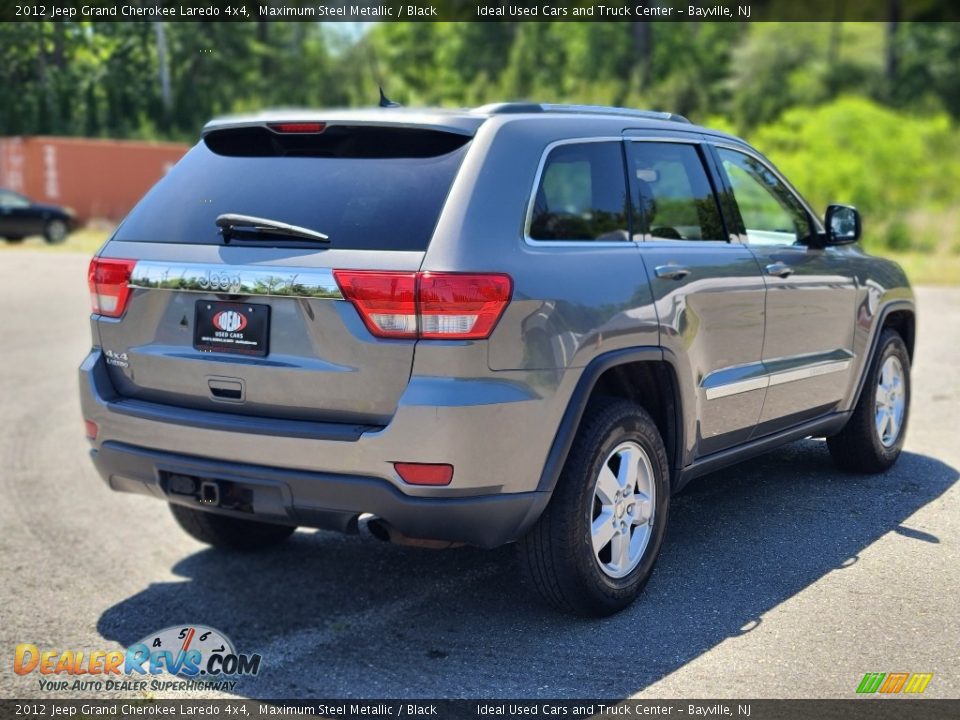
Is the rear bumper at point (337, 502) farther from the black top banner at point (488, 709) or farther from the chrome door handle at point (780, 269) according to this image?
the chrome door handle at point (780, 269)

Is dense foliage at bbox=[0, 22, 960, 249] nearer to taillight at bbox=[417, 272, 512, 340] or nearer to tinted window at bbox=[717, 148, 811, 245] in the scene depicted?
tinted window at bbox=[717, 148, 811, 245]

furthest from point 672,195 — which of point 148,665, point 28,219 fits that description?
point 28,219

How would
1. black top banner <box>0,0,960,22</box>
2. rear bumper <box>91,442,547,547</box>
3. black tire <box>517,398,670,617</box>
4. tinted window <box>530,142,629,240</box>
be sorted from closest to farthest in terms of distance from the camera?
rear bumper <box>91,442,547,547</box>
black tire <box>517,398,670,617</box>
tinted window <box>530,142,629,240</box>
black top banner <box>0,0,960,22</box>

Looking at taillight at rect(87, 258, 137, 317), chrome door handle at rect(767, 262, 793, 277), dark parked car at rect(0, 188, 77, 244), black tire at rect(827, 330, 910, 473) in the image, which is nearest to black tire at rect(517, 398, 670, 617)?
chrome door handle at rect(767, 262, 793, 277)

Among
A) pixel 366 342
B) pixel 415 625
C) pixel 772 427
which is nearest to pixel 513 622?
pixel 415 625

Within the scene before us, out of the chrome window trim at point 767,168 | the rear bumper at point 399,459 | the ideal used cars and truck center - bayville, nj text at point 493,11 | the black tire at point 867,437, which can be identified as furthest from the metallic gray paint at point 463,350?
the ideal used cars and truck center - bayville, nj text at point 493,11

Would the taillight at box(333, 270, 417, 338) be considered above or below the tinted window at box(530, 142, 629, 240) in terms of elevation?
below

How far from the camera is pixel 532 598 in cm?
467

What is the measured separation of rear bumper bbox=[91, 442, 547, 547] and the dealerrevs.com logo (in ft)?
1.92

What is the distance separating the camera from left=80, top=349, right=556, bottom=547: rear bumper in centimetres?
373

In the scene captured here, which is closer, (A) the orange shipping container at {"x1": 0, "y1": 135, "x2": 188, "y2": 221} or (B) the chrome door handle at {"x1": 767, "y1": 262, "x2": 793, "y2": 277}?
(B) the chrome door handle at {"x1": 767, "y1": 262, "x2": 793, "y2": 277}

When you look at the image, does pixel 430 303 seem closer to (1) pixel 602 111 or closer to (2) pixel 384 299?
(2) pixel 384 299

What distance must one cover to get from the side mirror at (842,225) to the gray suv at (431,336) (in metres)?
0.98

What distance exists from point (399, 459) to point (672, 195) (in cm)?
214
